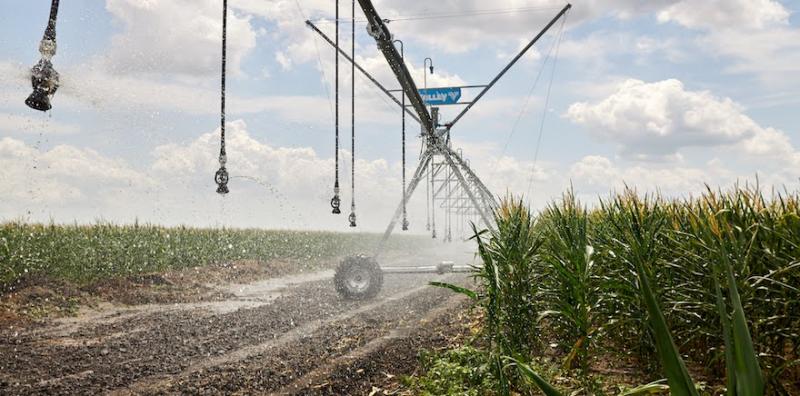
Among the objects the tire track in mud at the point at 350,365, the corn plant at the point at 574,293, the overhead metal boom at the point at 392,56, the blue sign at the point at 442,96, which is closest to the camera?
the corn plant at the point at 574,293

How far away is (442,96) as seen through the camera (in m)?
18.0

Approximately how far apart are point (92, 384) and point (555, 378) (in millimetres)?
5668

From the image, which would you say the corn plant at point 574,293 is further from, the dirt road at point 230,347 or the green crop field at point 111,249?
the green crop field at point 111,249

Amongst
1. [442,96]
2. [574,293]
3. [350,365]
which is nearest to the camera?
[574,293]

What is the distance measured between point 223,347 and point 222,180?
2716 mm

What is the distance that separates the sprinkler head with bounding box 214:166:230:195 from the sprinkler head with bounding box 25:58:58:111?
298cm

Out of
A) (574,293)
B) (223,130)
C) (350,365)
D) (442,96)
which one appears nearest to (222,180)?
(223,130)

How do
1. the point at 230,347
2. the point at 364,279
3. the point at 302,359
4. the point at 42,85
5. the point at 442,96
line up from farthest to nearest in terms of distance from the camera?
the point at 442,96 < the point at 364,279 < the point at 230,347 < the point at 302,359 < the point at 42,85

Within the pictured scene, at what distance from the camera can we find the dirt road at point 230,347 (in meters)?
6.93

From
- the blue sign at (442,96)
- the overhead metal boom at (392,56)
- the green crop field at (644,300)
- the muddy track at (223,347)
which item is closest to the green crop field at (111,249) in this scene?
the muddy track at (223,347)

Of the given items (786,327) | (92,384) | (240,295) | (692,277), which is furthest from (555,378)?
(240,295)

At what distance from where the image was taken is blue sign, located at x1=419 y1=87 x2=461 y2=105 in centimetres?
1788

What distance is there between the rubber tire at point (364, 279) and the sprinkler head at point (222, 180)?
5667mm

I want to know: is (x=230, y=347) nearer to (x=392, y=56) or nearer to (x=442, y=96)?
(x=392, y=56)
